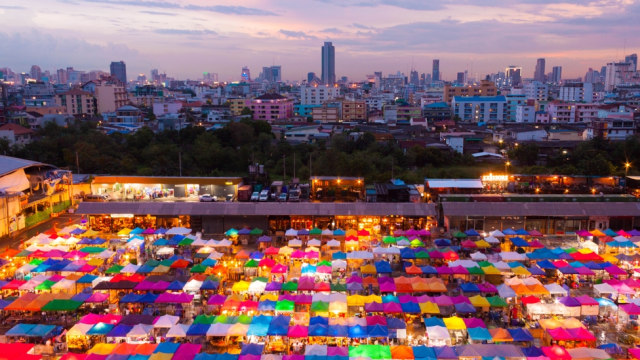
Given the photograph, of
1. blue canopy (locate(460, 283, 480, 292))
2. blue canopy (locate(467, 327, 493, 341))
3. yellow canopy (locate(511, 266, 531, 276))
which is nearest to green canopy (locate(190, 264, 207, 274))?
blue canopy (locate(460, 283, 480, 292))

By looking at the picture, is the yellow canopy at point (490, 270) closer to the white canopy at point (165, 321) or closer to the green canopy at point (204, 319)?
the green canopy at point (204, 319)

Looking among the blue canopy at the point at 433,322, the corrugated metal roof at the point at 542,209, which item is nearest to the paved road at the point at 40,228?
the blue canopy at the point at 433,322

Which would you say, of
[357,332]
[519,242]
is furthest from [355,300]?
[519,242]

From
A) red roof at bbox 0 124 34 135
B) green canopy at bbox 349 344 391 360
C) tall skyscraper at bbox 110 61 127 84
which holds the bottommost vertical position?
green canopy at bbox 349 344 391 360

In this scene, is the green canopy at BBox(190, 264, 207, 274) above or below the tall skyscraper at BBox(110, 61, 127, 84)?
below

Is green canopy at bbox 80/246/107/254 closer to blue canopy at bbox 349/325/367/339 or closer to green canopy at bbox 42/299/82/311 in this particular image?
green canopy at bbox 42/299/82/311
